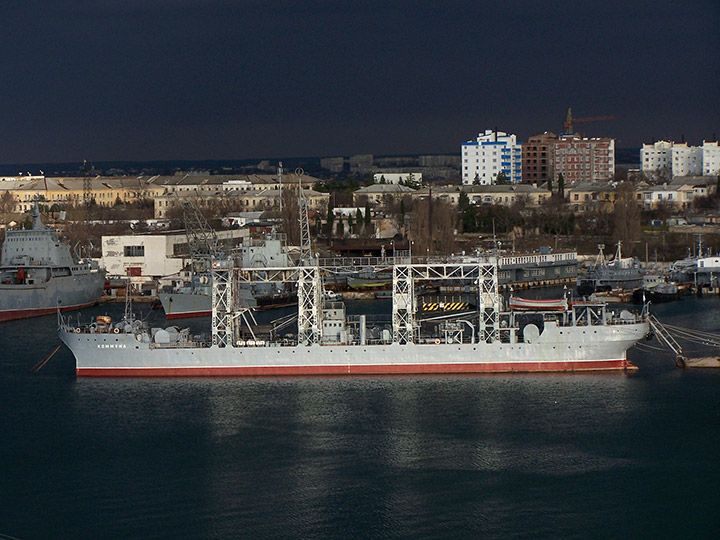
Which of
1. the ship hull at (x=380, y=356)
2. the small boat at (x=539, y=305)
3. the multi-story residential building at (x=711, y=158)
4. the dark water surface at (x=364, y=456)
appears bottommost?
the dark water surface at (x=364, y=456)

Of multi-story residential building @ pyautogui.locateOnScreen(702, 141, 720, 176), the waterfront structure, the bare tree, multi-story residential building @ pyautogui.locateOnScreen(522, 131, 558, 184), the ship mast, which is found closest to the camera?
the ship mast

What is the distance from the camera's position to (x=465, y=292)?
3472 centimetres

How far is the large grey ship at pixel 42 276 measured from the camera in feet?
107

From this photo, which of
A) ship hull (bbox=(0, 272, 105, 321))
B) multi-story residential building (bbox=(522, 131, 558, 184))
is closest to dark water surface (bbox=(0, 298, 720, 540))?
ship hull (bbox=(0, 272, 105, 321))

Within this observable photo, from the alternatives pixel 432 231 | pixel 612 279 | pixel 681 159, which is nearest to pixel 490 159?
pixel 681 159

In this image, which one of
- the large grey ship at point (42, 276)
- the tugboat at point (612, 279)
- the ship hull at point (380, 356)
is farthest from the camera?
the tugboat at point (612, 279)

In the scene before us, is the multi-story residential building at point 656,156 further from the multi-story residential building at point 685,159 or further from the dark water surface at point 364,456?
the dark water surface at point 364,456

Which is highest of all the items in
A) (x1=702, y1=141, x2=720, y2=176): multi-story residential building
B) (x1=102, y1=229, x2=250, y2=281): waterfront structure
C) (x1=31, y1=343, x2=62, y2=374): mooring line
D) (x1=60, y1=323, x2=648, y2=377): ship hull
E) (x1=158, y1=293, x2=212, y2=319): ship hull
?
(x1=702, y1=141, x2=720, y2=176): multi-story residential building

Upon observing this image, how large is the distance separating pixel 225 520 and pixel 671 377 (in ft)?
34.1

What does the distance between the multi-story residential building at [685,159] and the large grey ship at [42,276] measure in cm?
4881

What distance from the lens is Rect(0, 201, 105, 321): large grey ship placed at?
32625 millimetres

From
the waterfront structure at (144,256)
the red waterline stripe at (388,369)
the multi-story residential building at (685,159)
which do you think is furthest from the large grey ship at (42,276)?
the multi-story residential building at (685,159)

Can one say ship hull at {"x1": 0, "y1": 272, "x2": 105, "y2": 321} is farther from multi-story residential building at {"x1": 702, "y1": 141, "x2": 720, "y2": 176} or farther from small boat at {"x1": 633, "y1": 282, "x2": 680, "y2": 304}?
multi-story residential building at {"x1": 702, "y1": 141, "x2": 720, "y2": 176}

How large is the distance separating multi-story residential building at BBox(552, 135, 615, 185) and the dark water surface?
50589 mm
